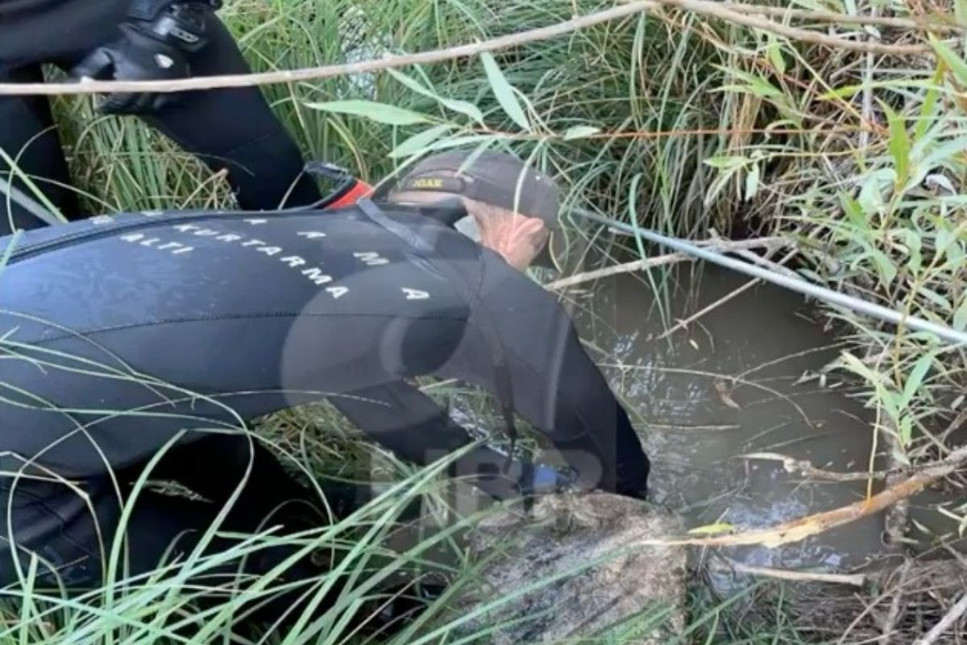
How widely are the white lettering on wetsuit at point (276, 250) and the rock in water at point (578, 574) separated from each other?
332mm

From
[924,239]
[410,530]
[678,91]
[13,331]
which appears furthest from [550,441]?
[678,91]

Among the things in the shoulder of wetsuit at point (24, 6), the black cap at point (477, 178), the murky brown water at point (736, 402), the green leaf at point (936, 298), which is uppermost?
the shoulder of wetsuit at point (24, 6)

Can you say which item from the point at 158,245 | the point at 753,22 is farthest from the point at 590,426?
the point at 753,22

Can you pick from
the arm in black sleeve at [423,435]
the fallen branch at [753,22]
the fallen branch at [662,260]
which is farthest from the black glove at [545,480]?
the fallen branch at [753,22]

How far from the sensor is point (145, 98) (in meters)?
1.51

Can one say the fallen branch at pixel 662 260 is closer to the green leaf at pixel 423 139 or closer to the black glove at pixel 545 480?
the black glove at pixel 545 480

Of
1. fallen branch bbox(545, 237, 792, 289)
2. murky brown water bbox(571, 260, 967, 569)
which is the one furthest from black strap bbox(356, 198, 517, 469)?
murky brown water bbox(571, 260, 967, 569)

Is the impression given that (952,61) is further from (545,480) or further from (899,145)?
(545,480)

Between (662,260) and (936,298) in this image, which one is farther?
(662,260)

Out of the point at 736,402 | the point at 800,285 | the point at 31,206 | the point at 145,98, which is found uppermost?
the point at 145,98

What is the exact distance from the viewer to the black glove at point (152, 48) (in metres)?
1.47

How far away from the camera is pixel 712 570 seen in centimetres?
138

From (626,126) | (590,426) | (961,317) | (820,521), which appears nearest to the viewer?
(820,521)

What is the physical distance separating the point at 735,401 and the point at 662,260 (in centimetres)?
36
